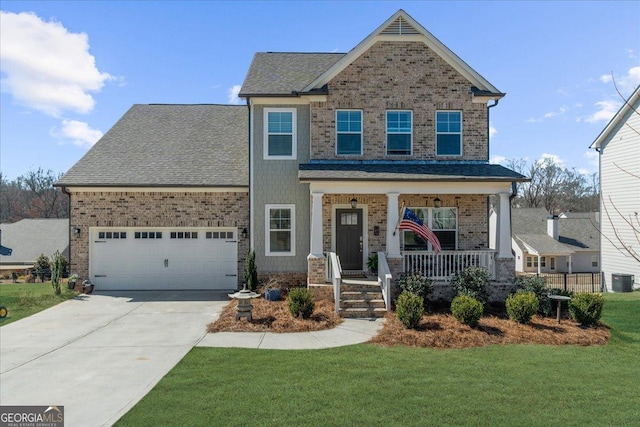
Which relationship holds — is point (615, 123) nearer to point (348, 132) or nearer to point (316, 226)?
point (348, 132)

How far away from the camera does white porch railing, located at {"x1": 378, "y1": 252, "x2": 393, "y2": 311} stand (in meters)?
11.0

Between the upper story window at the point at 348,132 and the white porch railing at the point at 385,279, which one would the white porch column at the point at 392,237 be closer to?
the white porch railing at the point at 385,279

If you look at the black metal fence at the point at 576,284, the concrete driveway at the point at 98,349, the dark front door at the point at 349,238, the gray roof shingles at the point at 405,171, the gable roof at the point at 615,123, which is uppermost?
the gable roof at the point at 615,123

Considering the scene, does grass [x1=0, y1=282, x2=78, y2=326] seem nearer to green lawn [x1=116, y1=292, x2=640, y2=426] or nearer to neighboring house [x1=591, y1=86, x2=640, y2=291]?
green lawn [x1=116, y1=292, x2=640, y2=426]

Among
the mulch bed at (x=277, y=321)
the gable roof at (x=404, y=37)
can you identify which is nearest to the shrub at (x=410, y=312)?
the mulch bed at (x=277, y=321)

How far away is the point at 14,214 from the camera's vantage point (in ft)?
190

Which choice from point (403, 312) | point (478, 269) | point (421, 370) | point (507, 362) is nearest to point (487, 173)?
point (478, 269)

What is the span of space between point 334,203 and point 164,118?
30.8 ft

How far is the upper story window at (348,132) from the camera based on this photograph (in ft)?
45.9

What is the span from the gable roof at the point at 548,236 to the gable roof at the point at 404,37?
26552 mm

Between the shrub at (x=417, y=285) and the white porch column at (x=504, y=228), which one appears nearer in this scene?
the shrub at (x=417, y=285)

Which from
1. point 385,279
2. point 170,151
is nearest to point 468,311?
point 385,279

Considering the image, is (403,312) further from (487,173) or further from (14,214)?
(14,214)

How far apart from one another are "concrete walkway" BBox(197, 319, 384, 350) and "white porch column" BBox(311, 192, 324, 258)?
294cm
